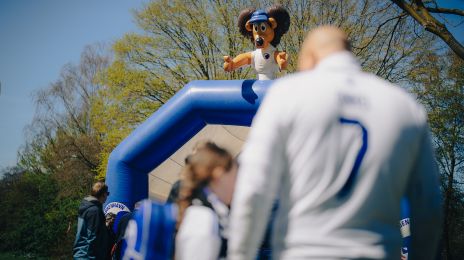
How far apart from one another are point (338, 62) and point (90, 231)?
3658 millimetres

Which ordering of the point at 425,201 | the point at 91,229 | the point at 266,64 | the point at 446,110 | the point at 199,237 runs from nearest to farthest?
1. the point at 425,201
2. the point at 199,237
3. the point at 91,229
4. the point at 266,64
5. the point at 446,110

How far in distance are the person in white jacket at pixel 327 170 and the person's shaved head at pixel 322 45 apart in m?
0.13

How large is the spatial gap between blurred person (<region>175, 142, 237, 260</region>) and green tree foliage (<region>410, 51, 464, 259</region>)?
13.2 meters

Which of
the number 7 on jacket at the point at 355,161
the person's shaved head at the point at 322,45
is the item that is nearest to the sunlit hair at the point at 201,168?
the person's shaved head at the point at 322,45

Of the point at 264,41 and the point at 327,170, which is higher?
the point at 264,41

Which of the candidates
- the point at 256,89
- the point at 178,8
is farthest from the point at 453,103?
the point at 256,89

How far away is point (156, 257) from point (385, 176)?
986 millimetres

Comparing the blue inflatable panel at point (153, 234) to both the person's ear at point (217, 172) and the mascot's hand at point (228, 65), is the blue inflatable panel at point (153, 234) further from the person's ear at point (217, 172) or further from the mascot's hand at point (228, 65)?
the mascot's hand at point (228, 65)

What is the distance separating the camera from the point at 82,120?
2125 centimetres

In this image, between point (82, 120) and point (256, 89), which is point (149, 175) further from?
point (82, 120)

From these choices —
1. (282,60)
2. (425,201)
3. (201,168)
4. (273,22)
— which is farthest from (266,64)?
(425,201)

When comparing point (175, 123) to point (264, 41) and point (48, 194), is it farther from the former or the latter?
point (48, 194)

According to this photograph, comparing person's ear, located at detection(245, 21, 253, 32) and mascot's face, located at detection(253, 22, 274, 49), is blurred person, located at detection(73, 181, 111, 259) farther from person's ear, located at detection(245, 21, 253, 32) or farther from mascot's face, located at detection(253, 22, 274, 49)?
person's ear, located at detection(245, 21, 253, 32)

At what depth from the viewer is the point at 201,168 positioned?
172 centimetres
